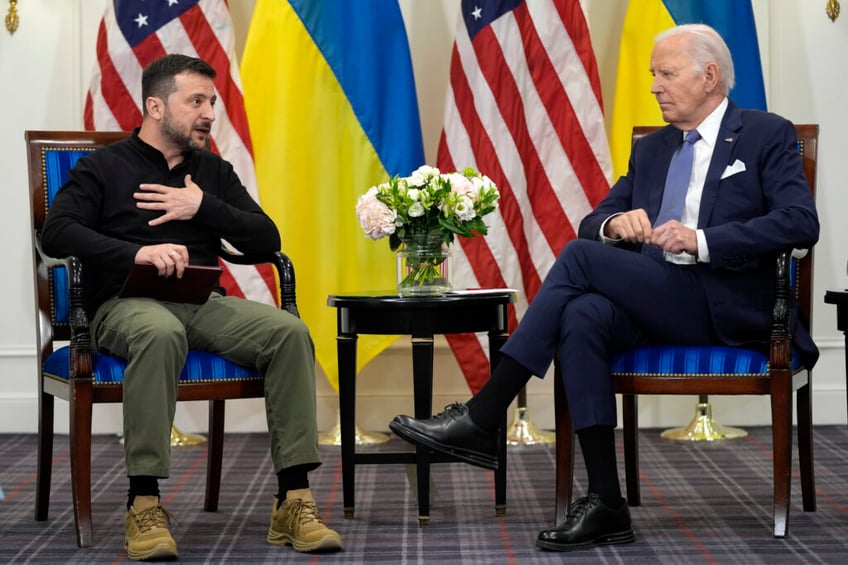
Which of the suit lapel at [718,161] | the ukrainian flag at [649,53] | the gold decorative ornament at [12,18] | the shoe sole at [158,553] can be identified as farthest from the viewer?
the gold decorative ornament at [12,18]

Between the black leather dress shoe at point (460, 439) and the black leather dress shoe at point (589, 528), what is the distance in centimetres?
23

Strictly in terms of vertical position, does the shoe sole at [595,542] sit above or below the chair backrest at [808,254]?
below

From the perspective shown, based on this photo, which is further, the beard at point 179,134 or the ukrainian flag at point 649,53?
the ukrainian flag at point 649,53

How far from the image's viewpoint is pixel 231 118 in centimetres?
455

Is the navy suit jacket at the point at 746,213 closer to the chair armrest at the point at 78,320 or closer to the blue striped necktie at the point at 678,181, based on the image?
the blue striped necktie at the point at 678,181

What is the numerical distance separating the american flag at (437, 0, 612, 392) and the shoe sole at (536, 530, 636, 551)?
5.53 feet

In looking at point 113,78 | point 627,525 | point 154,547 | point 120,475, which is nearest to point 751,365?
point 627,525

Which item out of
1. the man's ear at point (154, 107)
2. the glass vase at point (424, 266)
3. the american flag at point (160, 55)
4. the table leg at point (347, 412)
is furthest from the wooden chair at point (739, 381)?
the american flag at point (160, 55)

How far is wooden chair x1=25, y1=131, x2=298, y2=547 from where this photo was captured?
2.94 meters

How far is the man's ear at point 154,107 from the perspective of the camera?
3365 mm

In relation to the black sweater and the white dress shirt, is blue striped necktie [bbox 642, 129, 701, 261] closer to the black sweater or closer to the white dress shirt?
the white dress shirt

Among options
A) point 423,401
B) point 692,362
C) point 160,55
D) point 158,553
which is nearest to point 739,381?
point 692,362

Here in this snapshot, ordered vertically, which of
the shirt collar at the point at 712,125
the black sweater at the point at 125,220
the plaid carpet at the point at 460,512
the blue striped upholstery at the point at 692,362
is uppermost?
the shirt collar at the point at 712,125

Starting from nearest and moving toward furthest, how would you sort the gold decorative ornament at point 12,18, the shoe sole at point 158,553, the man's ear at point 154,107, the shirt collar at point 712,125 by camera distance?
the shoe sole at point 158,553 < the shirt collar at point 712,125 < the man's ear at point 154,107 < the gold decorative ornament at point 12,18
